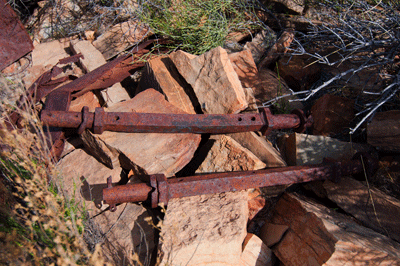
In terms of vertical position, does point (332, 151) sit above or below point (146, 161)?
below

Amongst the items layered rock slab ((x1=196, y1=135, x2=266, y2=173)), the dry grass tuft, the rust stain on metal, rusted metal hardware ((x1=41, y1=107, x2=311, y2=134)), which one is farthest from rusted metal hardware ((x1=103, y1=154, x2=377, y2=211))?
the rust stain on metal

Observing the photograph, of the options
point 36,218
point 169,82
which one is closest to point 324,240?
point 36,218

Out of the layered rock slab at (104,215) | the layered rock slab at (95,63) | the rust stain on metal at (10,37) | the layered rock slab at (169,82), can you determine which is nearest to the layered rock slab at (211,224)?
the layered rock slab at (104,215)

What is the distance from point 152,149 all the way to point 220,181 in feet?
2.47

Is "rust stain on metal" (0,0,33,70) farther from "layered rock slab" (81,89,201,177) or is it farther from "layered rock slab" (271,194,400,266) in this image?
"layered rock slab" (271,194,400,266)

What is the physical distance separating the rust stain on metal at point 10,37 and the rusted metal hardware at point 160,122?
1950 mm

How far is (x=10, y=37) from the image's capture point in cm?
405

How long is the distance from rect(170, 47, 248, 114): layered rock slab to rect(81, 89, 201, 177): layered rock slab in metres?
0.46

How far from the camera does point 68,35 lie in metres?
4.52

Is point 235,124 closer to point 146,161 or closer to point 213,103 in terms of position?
point 213,103

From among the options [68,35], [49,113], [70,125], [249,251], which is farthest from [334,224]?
[68,35]

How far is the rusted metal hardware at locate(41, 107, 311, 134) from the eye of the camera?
111 inches

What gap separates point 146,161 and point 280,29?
125 inches

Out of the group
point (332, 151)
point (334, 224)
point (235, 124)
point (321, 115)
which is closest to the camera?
point (334, 224)
